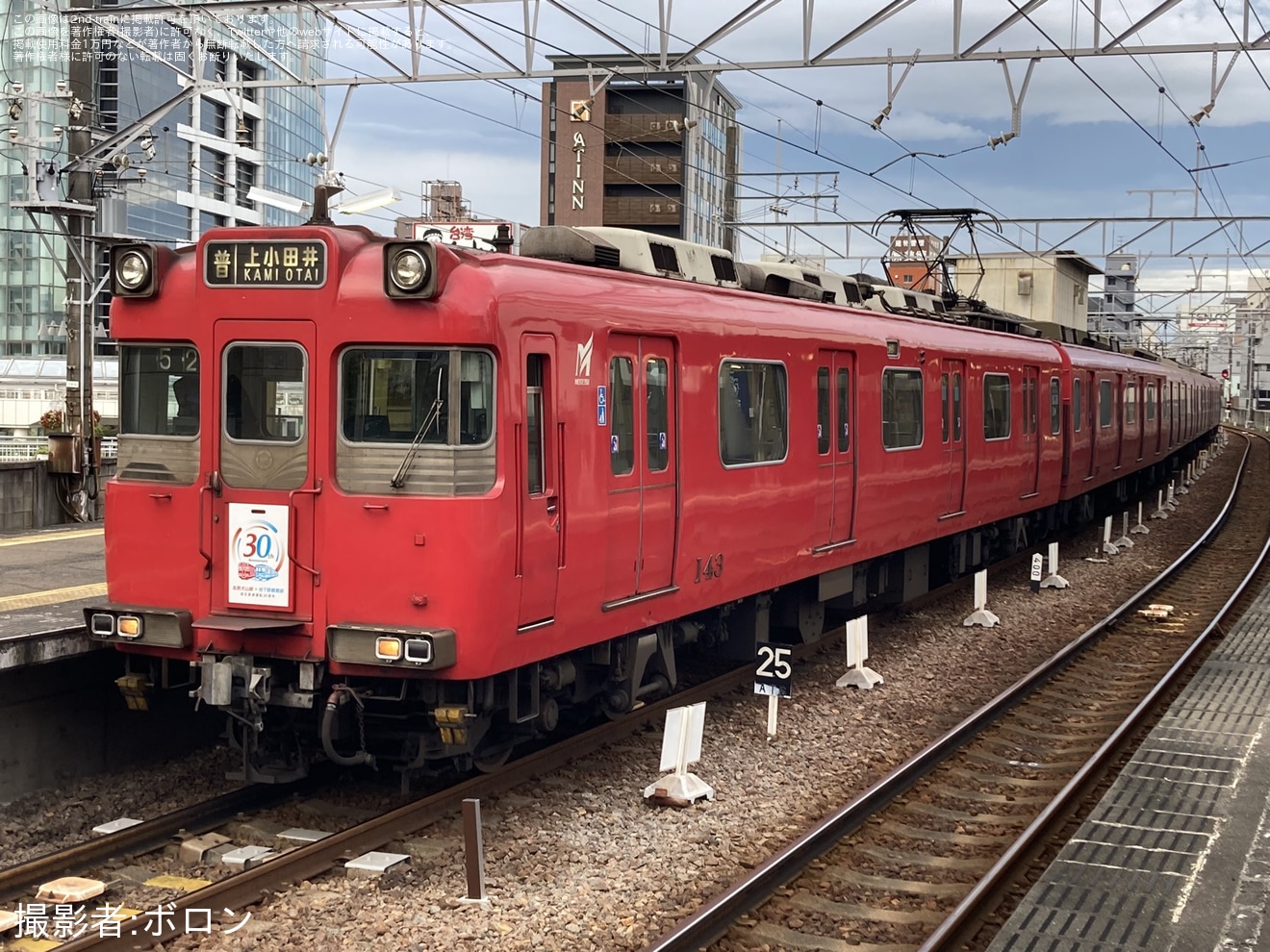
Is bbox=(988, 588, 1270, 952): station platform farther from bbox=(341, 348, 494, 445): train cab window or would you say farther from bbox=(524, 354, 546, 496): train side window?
bbox=(341, 348, 494, 445): train cab window

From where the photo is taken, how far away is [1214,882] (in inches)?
254

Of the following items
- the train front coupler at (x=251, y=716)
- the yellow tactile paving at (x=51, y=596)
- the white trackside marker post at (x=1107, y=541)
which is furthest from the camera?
the white trackside marker post at (x=1107, y=541)

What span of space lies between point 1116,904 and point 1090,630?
8.27 meters

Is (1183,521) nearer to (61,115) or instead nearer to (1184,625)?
(1184,625)

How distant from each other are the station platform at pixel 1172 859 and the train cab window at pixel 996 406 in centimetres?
655

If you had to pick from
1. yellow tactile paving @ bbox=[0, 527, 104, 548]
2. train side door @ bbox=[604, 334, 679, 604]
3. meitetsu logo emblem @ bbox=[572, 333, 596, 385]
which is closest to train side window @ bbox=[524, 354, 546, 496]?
meitetsu logo emblem @ bbox=[572, 333, 596, 385]

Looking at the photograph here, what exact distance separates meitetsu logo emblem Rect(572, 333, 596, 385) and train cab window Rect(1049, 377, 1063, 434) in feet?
43.3

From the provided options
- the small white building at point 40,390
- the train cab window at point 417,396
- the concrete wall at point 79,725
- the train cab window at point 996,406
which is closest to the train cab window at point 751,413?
the train cab window at point 417,396

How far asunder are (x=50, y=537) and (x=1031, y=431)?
12185mm

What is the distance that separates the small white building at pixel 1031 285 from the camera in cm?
5594

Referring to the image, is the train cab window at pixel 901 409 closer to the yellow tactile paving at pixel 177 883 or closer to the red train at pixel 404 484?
the red train at pixel 404 484

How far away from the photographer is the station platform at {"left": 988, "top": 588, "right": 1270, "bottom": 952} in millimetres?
5820

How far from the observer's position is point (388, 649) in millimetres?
6762

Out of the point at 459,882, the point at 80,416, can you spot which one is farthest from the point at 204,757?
the point at 80,416
